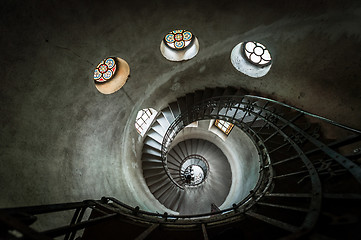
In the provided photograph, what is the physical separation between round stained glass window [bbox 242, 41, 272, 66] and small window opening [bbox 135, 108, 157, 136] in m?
4.69

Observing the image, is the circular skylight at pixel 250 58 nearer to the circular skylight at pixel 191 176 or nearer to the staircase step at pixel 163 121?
the staircase step at pixel 163 121

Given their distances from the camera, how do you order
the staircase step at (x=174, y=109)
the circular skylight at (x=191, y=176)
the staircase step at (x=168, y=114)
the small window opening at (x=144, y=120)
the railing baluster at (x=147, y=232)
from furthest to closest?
the circular skylight at (x=191, y=176) → the small window opening at (x=144, y=120) → the staircase step at (x=168, y=114) → the staircase step at (x=174, y=109) → the railing baluster at (x=147, y=232)

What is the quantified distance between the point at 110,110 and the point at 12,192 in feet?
9.98

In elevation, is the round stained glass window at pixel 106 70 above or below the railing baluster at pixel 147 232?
above

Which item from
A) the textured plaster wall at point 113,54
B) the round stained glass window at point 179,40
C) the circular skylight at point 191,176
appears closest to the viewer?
the textured plaster wall at point 113,54

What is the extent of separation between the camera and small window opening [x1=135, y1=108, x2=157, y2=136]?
8234 mm

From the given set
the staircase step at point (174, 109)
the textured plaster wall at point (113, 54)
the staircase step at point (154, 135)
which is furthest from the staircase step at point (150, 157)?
the staircase step at point (174, 109)

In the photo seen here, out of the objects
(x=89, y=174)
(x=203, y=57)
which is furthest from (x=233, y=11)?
(x=89, y=174)

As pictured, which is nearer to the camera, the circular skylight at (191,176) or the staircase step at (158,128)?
the staircase step at (158,128)

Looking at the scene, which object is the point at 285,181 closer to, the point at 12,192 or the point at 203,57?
the point at 203,57

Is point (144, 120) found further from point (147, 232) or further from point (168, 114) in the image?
point (147, 232)

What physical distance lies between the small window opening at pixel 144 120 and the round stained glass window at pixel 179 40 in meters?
3.15

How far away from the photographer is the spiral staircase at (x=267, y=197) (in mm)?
1819

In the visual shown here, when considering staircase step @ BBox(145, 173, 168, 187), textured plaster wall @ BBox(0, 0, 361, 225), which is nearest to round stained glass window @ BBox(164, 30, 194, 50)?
textured plaster wall @ BBox(0, 0, 361, 225)
